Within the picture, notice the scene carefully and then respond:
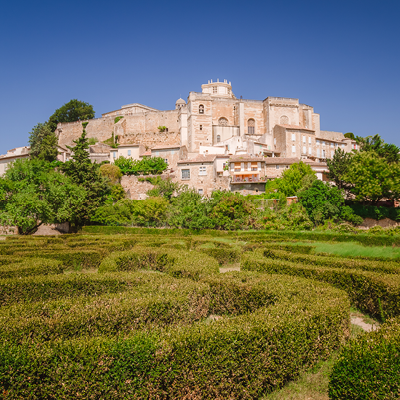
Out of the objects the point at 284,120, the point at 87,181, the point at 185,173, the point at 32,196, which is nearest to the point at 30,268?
the point at 32,196

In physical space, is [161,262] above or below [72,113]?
below

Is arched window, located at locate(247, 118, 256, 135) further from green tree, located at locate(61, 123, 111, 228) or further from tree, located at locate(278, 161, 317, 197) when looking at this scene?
green tree, located at locate(61, 123, 111, 228)

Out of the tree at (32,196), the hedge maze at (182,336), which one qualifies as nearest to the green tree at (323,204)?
the tree at (32,196)

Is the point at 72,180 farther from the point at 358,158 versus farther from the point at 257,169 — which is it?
the point at 358,158

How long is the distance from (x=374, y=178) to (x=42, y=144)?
180 ft

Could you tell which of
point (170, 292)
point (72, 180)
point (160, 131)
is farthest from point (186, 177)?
point (170, 292)

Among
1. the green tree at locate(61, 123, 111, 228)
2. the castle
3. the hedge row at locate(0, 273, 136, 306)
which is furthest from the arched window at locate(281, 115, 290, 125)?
the hedge row at locate(0, 273, 136, 306)

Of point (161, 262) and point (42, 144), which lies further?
point (42, 144)

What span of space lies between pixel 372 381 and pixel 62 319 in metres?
5.11

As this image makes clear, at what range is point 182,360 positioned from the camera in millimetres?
4969

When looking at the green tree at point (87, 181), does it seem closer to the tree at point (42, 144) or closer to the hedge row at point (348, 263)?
the tree at point (42, 144)

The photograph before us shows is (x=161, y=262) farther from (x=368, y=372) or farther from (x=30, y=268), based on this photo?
(x=368, y=372)

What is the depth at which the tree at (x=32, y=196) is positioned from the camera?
30375 mm

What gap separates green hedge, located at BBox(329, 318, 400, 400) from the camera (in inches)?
180
